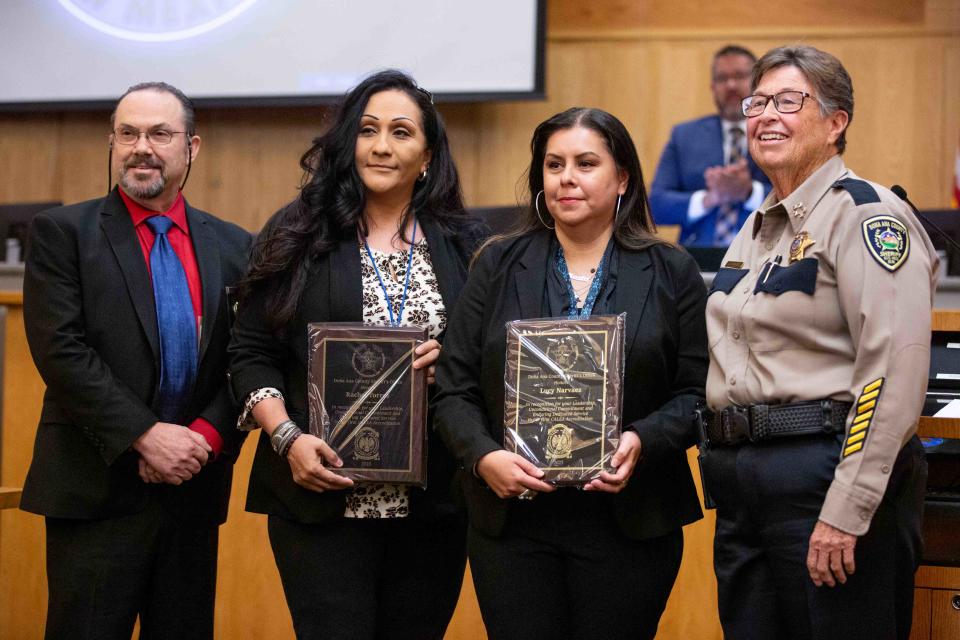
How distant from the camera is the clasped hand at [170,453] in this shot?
240cm

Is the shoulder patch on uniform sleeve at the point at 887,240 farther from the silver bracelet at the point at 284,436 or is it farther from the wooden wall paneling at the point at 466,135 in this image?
the wooden wall paneling at the point at 466,135

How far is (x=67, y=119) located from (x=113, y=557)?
5.29 metres

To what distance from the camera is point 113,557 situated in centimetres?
244

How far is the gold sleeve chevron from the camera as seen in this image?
6.04ft

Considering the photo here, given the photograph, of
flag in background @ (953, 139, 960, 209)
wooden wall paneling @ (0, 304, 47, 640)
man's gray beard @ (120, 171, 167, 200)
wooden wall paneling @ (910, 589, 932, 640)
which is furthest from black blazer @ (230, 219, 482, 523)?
flag in background @ (953, 139, 960, 209)

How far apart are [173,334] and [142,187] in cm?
→ 34

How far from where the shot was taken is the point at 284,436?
7.47 feet

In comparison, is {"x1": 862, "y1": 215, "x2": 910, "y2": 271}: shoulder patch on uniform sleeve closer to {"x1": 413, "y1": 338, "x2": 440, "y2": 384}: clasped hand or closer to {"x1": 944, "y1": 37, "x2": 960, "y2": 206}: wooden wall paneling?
{"x1": 413, "y1": 338, "x2": 440, "y2": 384}: clasped hand

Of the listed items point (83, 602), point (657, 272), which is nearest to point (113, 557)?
point (83, 602)

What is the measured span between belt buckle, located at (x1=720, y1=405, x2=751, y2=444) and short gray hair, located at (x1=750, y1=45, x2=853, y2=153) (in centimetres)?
53

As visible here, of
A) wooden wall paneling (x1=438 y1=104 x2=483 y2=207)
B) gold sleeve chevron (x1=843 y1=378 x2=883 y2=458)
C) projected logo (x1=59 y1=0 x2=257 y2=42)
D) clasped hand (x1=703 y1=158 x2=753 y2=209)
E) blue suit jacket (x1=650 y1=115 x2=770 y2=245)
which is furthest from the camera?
wooden wall paneling (x1=438 y1=104 x2=483 y2=207)

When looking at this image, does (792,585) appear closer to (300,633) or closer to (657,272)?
(657,272)

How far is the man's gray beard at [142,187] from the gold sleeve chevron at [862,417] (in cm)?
156

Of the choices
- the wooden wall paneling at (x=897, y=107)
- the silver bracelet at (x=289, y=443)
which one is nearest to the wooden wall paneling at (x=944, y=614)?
the silver bracelet at (x=289, y=443)
